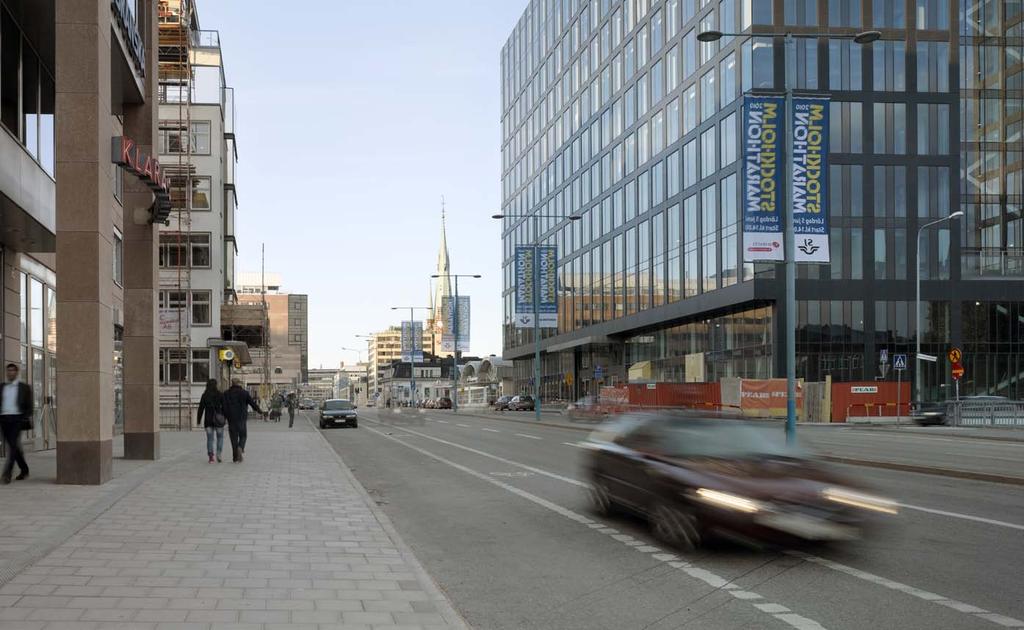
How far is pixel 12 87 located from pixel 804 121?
59.9 ft

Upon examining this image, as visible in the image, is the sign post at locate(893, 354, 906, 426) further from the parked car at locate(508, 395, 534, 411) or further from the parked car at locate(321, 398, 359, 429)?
the parked car at locate(508, 395, 534, 411)

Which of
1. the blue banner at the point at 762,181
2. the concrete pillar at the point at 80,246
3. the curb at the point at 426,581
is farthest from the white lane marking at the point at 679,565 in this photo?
the blue banner at the point at 762,181

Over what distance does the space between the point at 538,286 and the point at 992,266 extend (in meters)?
26.1

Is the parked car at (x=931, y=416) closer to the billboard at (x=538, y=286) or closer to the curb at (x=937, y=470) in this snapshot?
the billboard at (x=538, y=286)

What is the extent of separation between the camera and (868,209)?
52438mm

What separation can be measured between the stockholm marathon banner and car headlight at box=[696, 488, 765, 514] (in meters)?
15.1

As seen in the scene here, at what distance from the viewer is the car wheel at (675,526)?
8.94m

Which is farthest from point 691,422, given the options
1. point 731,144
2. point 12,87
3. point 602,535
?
point 731,144

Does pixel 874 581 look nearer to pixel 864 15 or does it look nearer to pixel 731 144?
pixel 731 144

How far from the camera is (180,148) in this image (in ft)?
150

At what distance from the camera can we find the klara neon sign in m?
15.7

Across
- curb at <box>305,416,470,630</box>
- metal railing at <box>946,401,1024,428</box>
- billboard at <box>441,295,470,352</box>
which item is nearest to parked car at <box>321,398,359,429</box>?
billboard at <box>441,295,470,352</box>

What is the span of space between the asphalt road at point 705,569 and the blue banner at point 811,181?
939 centimetres

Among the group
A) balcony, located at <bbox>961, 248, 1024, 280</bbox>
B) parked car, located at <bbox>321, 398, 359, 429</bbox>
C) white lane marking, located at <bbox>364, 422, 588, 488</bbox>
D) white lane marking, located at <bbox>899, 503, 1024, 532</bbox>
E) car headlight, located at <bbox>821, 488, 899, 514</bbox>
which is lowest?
parked car, located at <bbox>321, 398, 359, 429</bbox>
